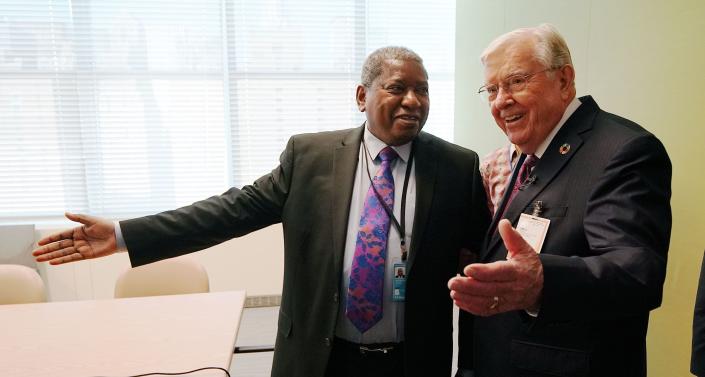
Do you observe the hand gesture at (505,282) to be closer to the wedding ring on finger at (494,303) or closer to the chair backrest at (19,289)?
the wedding ring on finger at (494,303)

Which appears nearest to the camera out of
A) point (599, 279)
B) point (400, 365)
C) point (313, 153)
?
point (599, 279)

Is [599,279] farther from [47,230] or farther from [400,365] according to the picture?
[47,230]

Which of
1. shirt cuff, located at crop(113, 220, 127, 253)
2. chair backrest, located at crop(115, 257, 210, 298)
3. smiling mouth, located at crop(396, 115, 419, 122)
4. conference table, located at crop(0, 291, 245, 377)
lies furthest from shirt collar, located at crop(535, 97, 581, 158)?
chair backrest, located at crop(115, 257, 210, 298)

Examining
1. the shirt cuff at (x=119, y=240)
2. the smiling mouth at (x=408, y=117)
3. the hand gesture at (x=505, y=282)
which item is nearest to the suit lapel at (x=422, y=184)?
the smiling mouth at (x=408, y=117)

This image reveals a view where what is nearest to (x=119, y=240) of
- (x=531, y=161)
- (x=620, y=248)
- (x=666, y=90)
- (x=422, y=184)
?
(x=422, y=184)

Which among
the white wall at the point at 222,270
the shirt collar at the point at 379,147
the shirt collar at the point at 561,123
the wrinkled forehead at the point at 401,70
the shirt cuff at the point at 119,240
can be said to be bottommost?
the white wall at the point at 222,270

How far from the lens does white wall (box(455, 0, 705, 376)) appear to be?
1.65 meters

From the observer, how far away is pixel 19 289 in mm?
2271

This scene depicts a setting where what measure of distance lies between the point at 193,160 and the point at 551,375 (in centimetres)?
360

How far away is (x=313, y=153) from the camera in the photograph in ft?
5.24

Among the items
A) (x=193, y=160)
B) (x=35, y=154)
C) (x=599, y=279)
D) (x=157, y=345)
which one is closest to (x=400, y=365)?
(x=599, y=279)

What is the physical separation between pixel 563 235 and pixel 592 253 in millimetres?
75

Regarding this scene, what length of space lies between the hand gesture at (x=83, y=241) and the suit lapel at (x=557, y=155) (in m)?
1.28

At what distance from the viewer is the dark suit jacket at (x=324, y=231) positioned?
144 cm
